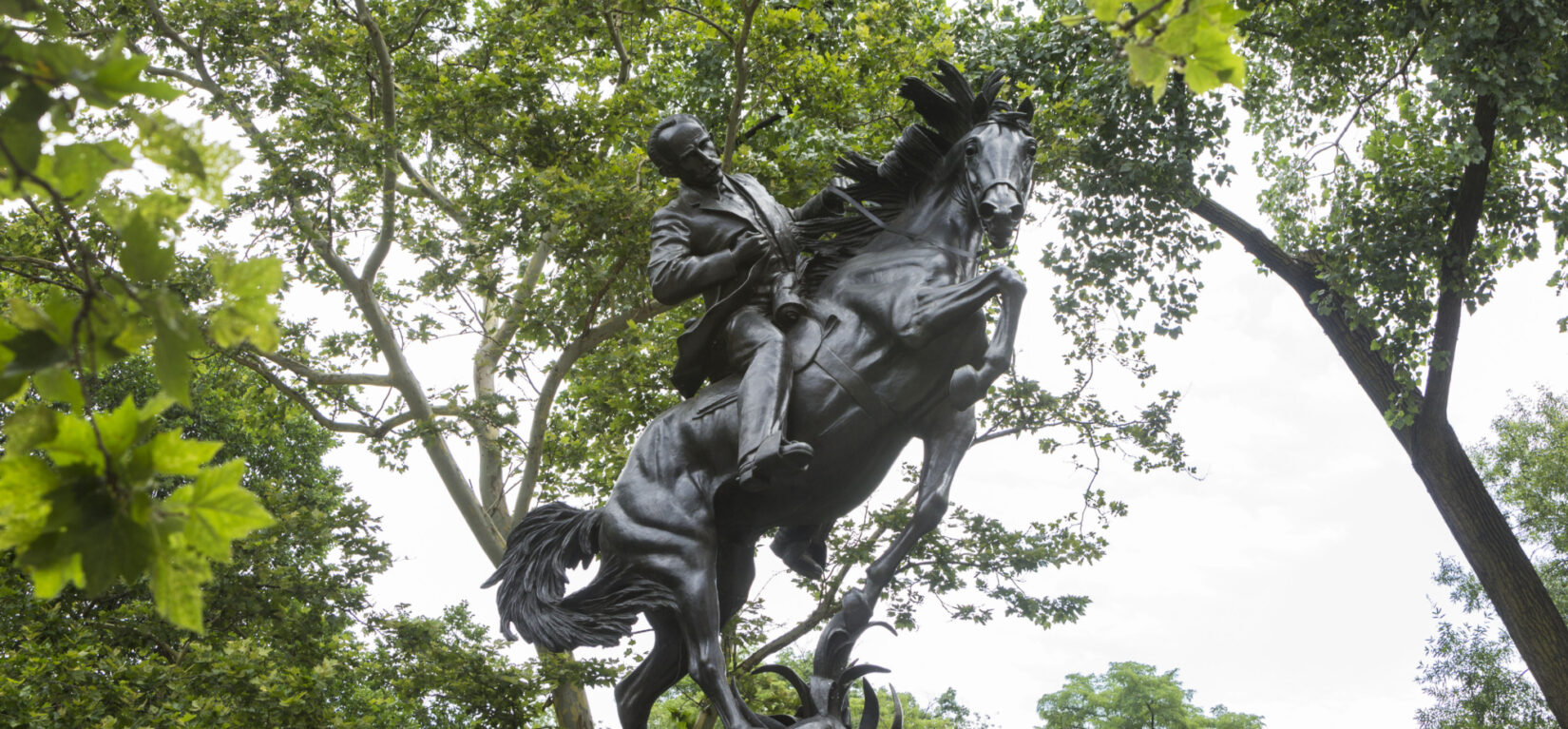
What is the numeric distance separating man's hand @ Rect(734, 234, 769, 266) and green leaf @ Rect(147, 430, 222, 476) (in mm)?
3087

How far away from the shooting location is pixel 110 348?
1.18m

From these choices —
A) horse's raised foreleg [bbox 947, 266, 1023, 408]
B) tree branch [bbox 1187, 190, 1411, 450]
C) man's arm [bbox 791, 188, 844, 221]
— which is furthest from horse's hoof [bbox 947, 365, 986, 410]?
tree branch [bbox 1187, 190, 1411, 450]

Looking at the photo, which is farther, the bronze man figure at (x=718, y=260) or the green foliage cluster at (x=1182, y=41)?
the bronze man figure at (x=718, y=260)

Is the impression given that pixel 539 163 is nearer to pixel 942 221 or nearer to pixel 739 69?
pixel 739 69

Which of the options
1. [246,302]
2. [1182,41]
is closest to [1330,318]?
→ [1182,41]

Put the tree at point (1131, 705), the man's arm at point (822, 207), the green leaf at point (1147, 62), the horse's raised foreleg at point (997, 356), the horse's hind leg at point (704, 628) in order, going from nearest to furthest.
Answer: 1. the green leaf at point (1147, 62)
2. the horse's raised foreleg at point (997, 356)
3. the horse's hind leg at point (704, 628)
4. the man's arm at point (822, 207)
5. the tree at point (1131, 705)

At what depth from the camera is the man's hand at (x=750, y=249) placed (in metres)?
4.27

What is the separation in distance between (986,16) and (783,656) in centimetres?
908

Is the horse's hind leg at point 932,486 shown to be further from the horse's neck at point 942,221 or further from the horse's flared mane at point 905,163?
the horse's flared mane at point 905,163

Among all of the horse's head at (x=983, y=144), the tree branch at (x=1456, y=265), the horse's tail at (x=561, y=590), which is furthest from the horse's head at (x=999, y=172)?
the tree branch at (x=1456, y=265)

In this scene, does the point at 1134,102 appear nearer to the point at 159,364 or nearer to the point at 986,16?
the point at 986,16

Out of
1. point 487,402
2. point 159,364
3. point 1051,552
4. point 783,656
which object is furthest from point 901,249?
point 783,656

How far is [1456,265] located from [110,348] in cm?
1194

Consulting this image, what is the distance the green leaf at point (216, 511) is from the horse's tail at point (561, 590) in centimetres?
297
